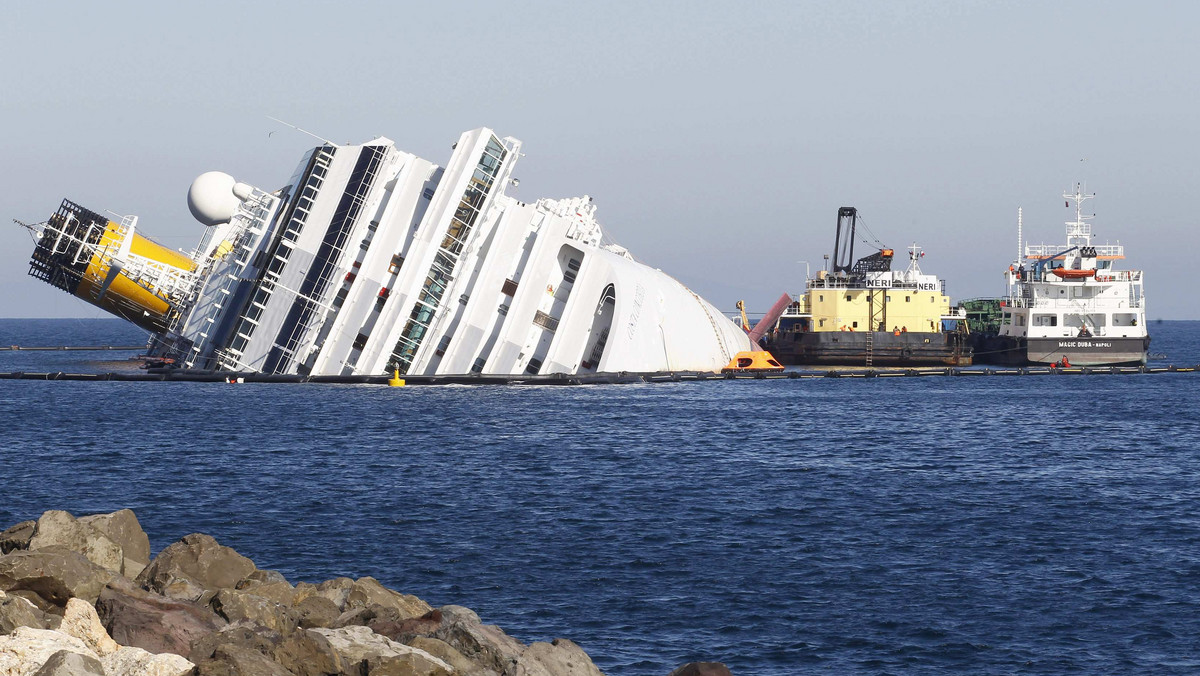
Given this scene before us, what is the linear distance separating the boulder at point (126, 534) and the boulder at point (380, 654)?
6131mm

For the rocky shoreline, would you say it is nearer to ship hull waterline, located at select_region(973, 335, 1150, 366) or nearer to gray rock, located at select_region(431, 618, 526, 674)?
gray rock, located at select_region(431, 618, 526, 674)

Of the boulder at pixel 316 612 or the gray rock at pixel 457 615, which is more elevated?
the gray rock at pixel 457 615

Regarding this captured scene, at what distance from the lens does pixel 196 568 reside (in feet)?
64.4

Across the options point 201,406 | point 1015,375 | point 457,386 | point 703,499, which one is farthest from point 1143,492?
point 1015,375

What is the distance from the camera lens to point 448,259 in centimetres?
5981

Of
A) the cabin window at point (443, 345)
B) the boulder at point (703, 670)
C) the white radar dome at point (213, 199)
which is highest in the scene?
the white radar dome at point (213, 199)

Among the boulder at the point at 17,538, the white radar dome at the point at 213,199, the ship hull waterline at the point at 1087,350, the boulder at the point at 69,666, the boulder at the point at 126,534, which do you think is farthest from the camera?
the ship hull waterline at the point at 1087,350

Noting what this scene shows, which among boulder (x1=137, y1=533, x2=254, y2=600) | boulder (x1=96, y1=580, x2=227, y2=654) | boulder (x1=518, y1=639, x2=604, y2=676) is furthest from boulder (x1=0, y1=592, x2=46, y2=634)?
boulder (x1=518, y1=639, x2=604, y2=676)

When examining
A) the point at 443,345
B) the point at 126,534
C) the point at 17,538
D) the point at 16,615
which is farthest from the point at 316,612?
the point at 443,345

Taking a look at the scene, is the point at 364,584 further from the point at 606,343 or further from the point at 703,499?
the point at 606,343

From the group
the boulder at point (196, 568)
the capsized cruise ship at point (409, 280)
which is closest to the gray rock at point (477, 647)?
the boulder at point (196, 568)

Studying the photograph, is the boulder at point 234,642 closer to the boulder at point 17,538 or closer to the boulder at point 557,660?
the boulder at point 557,660

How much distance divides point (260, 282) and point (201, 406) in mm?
7014

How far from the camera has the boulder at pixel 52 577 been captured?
1672 centimetres
